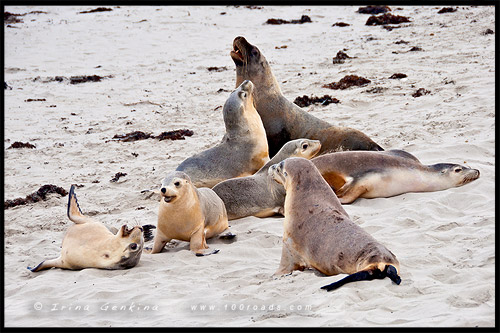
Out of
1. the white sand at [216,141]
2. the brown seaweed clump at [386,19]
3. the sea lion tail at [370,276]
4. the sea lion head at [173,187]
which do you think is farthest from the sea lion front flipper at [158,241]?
the brown seaweed clump at [386,19]

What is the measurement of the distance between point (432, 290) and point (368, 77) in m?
7.79

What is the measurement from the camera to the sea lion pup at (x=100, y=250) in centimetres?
488

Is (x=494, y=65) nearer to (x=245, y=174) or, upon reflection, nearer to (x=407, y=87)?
(x=407, y=87)

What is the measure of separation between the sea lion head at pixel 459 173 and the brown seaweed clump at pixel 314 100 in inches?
156

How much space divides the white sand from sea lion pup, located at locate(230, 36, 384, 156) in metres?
0.59

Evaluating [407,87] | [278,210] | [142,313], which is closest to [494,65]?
[407,87]

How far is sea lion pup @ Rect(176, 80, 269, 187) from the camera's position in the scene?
6.99 meters

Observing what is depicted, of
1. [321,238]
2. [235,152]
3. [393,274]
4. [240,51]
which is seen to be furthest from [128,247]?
[240,51]

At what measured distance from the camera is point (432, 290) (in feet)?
11.8

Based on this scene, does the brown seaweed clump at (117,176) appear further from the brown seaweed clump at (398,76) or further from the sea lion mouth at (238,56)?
the brown seaweed clump at (398,76)

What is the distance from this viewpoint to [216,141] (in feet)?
29.4

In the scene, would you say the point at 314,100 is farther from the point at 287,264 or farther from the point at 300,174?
the point at 287,264

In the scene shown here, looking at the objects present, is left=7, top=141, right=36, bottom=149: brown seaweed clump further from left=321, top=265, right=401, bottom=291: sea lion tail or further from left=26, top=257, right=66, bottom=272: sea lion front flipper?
left=321, top=265, right=401, bottom=291: sea lion tail

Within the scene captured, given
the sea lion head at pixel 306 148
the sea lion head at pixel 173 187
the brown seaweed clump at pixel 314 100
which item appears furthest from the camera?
the brown seaweed clump at pixel 314 100
